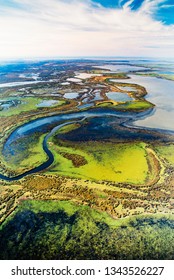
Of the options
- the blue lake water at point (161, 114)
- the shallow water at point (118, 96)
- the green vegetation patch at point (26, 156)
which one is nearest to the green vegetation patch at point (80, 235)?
the green vegetation patch at point (26, 156)

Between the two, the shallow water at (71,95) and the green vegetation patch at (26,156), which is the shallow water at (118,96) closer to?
the shallow water at (71,95)

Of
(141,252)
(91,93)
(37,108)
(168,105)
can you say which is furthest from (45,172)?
(91,93)

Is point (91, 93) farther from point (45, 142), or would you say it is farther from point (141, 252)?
point (141, 252)

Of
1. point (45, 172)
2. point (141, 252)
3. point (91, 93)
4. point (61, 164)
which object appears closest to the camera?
point (141, 252)

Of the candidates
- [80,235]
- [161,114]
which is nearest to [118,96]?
[161,114]

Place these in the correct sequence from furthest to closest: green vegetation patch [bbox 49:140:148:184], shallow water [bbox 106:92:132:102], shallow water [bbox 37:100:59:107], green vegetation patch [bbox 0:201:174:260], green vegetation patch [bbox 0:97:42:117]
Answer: shallow water [bbox 106:92:132:102], shallow water [bbox 37:100:59:107], green vegetation patch [bbox 0:97:42:117], green vegetation patch [bbox 49:140:148:184], green vegetation patch [bbox 0:201:174:260]

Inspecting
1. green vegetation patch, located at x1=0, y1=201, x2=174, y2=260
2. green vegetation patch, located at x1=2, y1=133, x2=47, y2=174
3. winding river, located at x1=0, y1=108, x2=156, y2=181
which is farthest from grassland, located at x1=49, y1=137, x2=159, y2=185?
green vegetation patch, located at x1=0, y1=201, x2=174, y2=260

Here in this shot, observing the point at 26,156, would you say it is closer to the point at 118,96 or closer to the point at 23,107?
the point at 23,107

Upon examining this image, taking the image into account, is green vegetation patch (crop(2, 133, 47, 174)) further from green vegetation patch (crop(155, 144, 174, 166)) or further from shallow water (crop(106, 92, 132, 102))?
shallow water (crop(106, 92, 132, 102))
